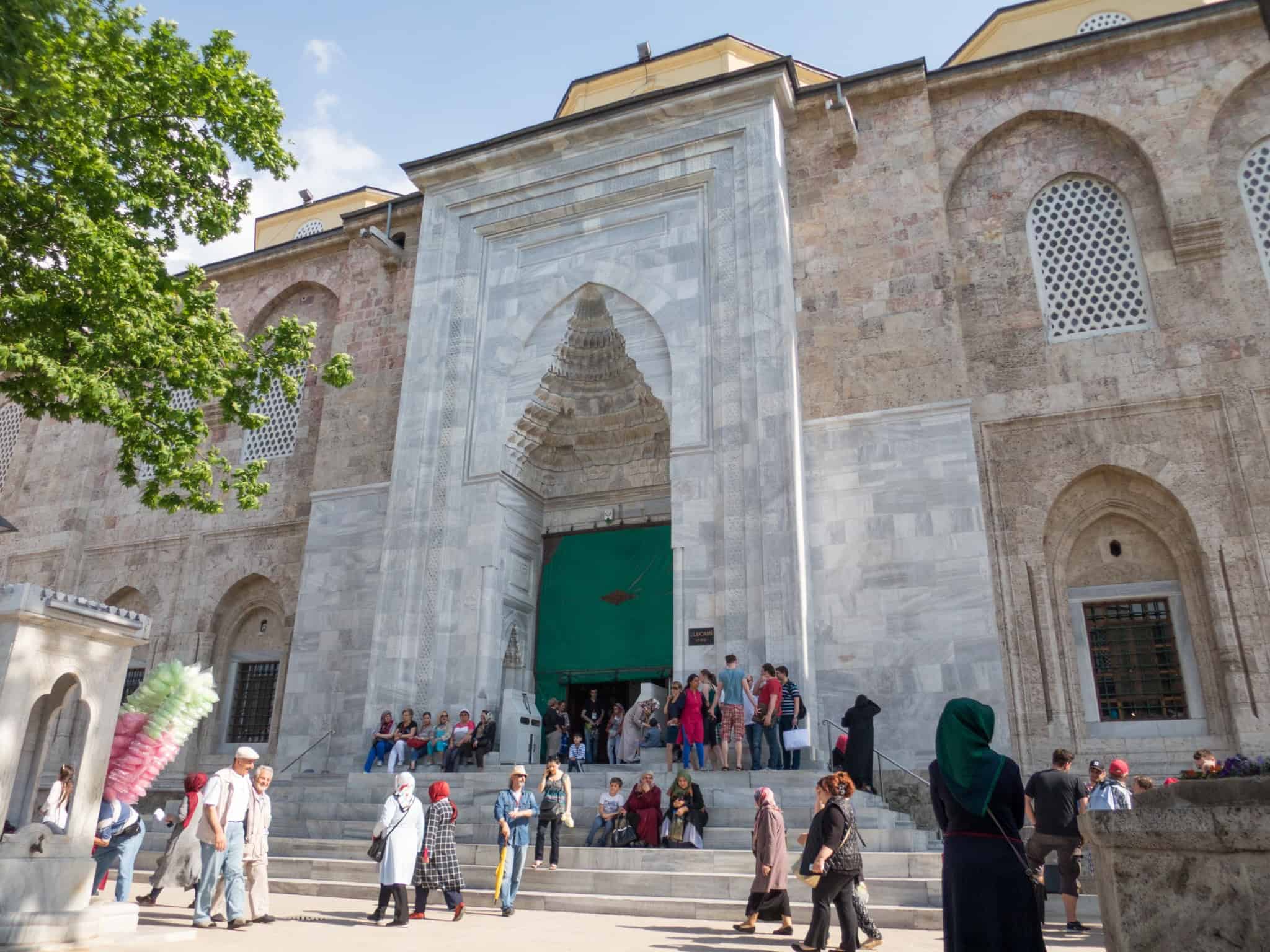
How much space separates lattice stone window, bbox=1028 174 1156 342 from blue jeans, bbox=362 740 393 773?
11264 mm

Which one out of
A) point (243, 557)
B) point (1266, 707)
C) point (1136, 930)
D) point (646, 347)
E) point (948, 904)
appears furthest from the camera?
point (243, 557)

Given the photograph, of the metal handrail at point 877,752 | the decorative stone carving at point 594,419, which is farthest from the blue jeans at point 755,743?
the decorative stone carving at point 594,419

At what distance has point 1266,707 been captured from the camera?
10.7 meters

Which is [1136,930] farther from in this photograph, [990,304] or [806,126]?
[806,126]

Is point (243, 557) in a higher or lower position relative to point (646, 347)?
lower

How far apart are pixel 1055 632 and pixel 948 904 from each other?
31.3 ft

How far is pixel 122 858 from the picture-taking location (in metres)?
7.34

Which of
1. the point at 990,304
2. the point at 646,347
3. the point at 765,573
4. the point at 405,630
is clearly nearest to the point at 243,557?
the point at 405,630

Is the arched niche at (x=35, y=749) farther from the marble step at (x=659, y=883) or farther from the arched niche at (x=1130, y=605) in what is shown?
the arched niche at (x=1130, y=605)

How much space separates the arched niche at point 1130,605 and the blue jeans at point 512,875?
25.1ft

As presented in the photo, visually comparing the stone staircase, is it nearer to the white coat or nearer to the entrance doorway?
the white coat

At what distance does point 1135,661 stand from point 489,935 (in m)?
9.35

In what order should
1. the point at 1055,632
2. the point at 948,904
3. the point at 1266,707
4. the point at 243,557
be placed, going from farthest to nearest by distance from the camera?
the point at 243,557
the point at 1055,632
the point at 1266,707
the point at 948,904

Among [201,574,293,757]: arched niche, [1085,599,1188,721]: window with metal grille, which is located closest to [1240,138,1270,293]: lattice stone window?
[1085,599,1188,721]: window with metal grille
